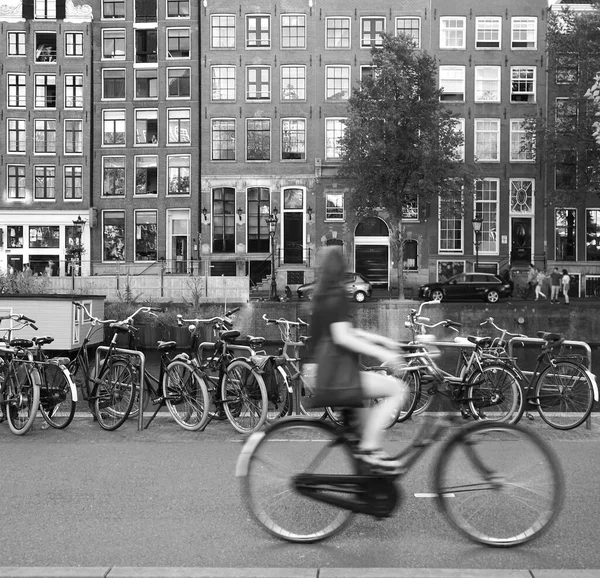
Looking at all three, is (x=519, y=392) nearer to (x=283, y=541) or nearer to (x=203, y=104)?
(x=283, y=541)

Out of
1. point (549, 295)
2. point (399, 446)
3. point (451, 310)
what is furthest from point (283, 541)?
point (549, 295)

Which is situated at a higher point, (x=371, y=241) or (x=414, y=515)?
(x=371, y=241)

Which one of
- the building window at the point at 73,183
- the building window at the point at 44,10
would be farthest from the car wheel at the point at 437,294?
the building window at the point at 44,10

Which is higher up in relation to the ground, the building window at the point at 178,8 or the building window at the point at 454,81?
the building window at the point at 178,8

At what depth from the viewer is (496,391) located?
26.6 feet

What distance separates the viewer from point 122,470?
6312 mm

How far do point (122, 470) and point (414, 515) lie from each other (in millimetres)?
2734

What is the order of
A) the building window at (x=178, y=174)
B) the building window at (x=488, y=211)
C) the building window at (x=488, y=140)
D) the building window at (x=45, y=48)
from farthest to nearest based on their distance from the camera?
the building window at (x=45, y=48) < the building window at (x=178, y=174) < the building window at (x=488, y=140) < the building window at (x=488, y=211)

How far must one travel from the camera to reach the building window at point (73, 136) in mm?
41438

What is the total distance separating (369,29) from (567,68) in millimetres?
10939

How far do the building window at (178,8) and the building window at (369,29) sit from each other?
33.0 ft

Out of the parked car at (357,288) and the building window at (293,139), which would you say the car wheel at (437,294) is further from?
the building window at (293,139)

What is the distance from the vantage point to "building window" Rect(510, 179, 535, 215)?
39.8m

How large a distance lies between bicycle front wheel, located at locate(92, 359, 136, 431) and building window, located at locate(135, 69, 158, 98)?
117ft
